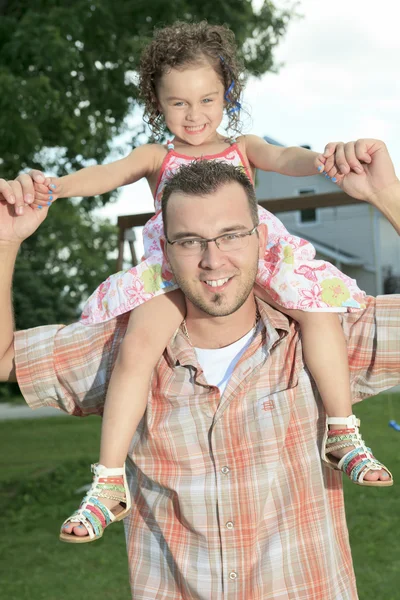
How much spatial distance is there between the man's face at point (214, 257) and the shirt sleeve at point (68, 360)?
397mm

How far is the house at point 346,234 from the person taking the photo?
23.9 metres

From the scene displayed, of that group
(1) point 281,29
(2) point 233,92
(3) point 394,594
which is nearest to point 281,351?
(2) point 233,92

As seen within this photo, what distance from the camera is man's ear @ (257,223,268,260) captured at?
2.73 meters

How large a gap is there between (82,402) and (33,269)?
73.6 feet

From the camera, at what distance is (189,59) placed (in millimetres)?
3146

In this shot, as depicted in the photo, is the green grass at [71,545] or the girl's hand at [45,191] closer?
the girl's hand at [45,191]

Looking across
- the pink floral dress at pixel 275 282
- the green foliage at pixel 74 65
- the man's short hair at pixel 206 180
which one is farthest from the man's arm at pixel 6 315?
the green foliage at pixel 74 65

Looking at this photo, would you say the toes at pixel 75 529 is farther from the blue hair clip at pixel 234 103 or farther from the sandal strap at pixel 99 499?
the blue hair clip at pixel 234 103

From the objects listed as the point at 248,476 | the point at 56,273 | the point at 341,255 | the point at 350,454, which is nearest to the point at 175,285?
the point at 248,476

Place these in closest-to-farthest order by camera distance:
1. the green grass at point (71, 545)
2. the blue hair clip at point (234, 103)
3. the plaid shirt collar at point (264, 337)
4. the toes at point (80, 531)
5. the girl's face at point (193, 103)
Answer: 1. the toes at point (80, 531)
2. the plaid shirt collar at point (264, 337)
3. the girl's face at point (193, 103)
4. the blue hair clip at point (234, 103)
5. the green grass at point (71, 545)

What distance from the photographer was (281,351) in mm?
2658

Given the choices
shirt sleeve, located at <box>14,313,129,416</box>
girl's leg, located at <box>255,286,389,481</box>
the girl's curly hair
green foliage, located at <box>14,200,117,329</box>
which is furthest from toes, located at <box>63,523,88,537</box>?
green foliage, located at <box>14,200,117,329</box>

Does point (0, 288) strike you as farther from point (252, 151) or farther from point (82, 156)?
point (82, 156)

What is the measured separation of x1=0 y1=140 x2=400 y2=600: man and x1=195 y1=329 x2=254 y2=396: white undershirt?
0.04ft
